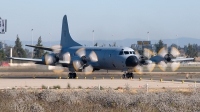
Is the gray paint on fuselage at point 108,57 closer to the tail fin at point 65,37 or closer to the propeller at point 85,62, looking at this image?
the propeller at point 85,62

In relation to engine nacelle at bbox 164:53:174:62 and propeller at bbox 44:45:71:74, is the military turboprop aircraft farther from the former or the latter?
engine nacelle at bbox 164:53:174:62

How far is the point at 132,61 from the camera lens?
4916cm

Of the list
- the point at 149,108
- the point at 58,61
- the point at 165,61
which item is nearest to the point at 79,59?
the point at 58,61

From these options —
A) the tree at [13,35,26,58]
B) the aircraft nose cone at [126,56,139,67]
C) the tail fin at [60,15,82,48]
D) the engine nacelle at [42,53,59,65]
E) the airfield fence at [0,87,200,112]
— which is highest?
the tree at [13,35,26,58]

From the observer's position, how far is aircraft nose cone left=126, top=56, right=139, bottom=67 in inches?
1933

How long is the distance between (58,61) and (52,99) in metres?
26.7

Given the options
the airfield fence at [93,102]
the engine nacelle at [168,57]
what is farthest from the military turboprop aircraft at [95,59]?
the airfield fence at [93,102]

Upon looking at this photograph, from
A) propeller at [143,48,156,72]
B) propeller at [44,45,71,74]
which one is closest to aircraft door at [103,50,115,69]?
propeller at [44,45,71,74]

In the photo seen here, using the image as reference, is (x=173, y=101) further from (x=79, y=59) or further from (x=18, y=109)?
(x=79, y=59)

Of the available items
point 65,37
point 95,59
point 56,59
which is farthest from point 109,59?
point 65,37

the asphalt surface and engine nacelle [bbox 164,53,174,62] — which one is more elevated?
engine nacelle [bbox 164,53,174,62]

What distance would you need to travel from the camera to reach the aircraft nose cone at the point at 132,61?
49.1m

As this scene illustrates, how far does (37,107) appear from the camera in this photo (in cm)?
2253

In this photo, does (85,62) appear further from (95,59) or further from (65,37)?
(65,37)
